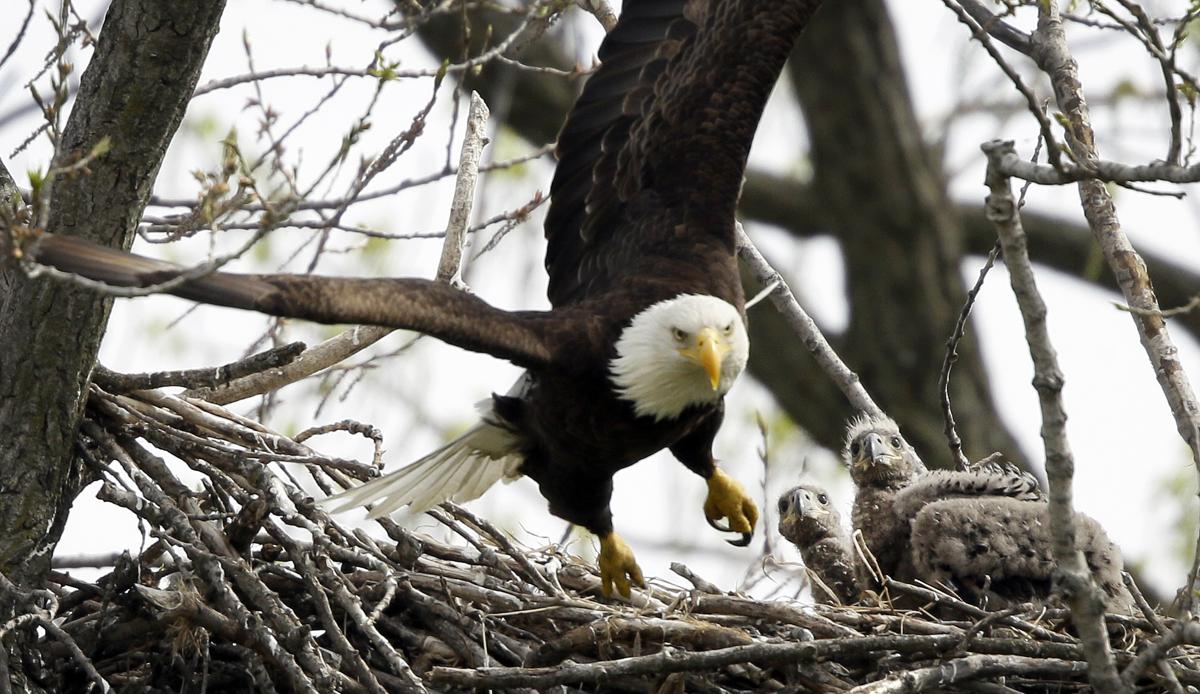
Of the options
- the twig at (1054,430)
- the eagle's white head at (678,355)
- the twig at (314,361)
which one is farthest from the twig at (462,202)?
the twig at (1054,430)

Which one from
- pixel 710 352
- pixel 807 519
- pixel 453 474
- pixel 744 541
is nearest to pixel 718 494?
pixel 744 541

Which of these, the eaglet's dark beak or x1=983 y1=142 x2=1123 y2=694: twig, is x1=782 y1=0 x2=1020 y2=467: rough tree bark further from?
x1=983 y1=142 x2=1123 y2=694: twig

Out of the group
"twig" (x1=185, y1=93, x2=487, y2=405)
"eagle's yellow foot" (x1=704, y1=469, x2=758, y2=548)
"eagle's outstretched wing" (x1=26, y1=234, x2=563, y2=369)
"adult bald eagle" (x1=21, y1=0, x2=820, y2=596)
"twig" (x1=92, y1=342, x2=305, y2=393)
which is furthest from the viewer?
"eagle's yellow foot" (x1=704, y1=469, x2=758, y2=548)

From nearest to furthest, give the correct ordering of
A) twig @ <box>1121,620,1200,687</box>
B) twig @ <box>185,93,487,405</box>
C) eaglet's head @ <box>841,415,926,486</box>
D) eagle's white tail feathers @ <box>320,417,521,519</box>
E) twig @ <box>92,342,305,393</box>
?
twig @ <box>1121,620,1200,687</box>, twig @ <box>92,342,305,393</box>, eagle's white tail feathers @ <box>320,417,521,519</box>, twig @ <box>185,93,487,405</box>, eaglet's head @ <box>841,415,926,486</box>

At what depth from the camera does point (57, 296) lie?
13.8ft

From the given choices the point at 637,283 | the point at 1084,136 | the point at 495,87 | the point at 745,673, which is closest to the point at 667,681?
the point at 745,673

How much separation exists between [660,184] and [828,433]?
5615 mm

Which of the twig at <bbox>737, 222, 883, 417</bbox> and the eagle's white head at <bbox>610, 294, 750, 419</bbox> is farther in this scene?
the twig at <bbox>737, 222, 883, 417</bbox>

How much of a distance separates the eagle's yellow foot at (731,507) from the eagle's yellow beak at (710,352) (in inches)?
34.0

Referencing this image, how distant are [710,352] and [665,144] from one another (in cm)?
94

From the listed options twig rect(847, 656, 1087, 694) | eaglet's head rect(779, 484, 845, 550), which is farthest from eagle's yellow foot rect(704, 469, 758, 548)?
twig rect(847, 656, 1087, 694)

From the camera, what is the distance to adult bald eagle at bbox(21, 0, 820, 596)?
4.73m

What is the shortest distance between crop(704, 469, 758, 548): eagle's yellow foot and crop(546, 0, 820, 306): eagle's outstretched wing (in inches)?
31.1

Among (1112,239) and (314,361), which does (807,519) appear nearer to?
(1112,239)
